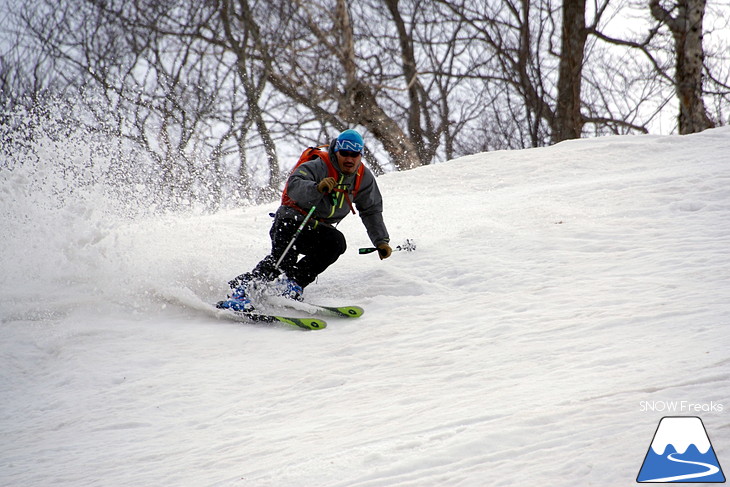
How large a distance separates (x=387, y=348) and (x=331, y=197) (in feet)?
4.58

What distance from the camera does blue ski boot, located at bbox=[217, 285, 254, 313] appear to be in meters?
4.48

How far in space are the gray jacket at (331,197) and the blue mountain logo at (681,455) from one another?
3006 millimetres

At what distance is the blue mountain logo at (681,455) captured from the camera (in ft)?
5.73

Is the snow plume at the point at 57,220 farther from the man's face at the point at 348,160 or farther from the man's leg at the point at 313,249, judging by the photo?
the man's face at the point at 348,160

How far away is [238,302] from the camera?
14.8ft

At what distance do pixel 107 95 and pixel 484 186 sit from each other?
1284 cm

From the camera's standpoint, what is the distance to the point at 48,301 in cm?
452

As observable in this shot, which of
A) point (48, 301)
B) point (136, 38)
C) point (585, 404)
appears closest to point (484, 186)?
point (48, 301)

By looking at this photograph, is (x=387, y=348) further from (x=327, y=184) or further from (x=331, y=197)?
(x=331, y=197)

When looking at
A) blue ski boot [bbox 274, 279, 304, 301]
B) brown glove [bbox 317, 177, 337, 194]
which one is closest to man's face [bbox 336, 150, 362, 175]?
brown glove [bbox 317, 177, 337, 194]

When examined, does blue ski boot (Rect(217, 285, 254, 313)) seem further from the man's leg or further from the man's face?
the man's face

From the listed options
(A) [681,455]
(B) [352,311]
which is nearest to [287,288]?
(B) [352,311]

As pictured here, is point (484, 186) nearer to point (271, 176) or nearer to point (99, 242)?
point (99, 242)

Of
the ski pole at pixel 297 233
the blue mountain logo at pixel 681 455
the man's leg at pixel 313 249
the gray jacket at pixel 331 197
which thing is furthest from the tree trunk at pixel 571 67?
the blue mountain logo at pixel 681 455
